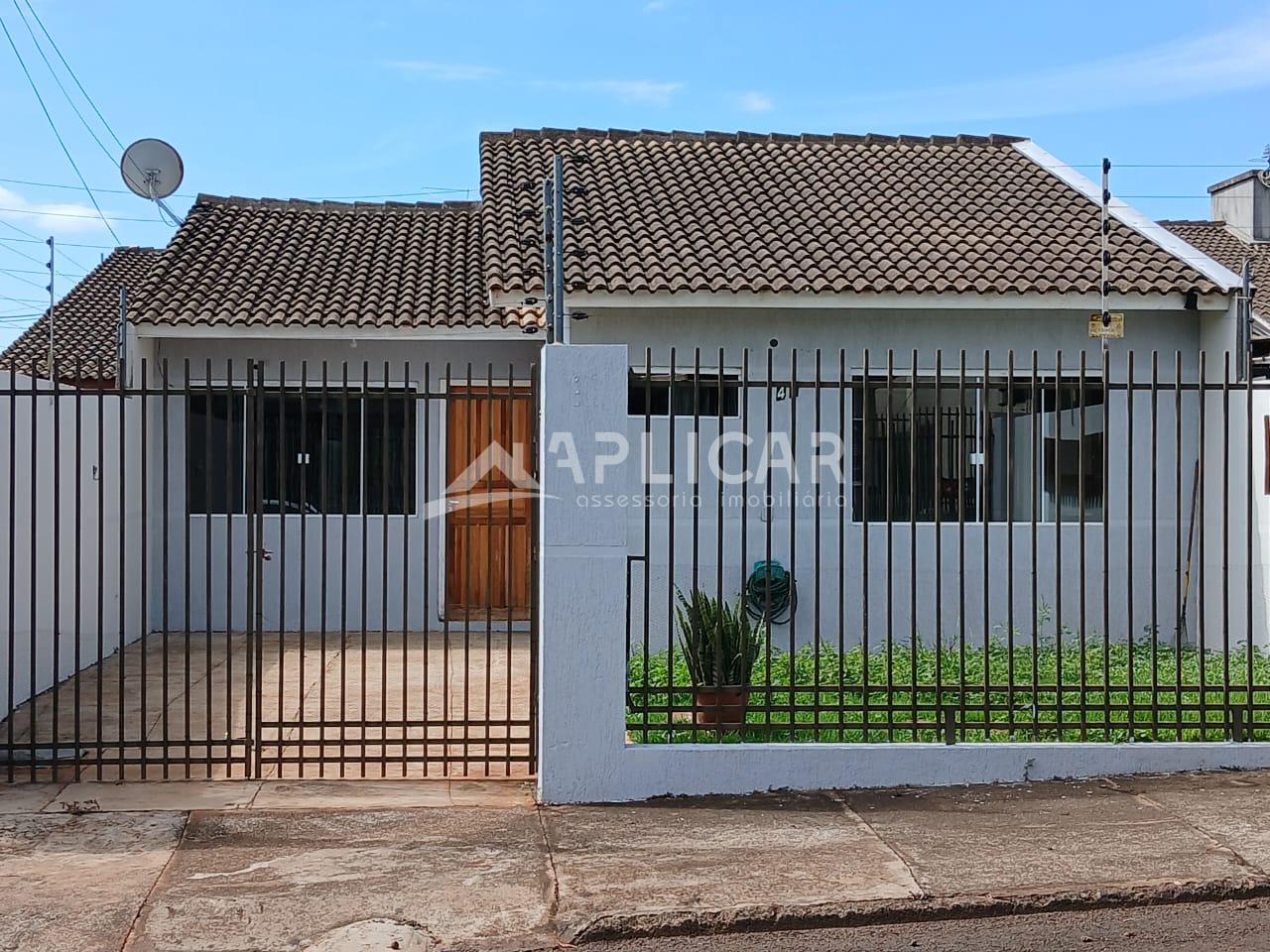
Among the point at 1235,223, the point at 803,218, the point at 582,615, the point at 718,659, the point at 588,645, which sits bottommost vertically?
the point at 718,659

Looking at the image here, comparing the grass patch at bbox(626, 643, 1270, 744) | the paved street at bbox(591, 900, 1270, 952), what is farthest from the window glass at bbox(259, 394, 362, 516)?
the paved street at bbox(591, 900, 1270, 952)

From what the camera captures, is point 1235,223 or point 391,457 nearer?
point 391,457

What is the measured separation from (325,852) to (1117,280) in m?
8.03

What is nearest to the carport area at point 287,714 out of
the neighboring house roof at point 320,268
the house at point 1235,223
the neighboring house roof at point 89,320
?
the neighboring house roof at point 320,268

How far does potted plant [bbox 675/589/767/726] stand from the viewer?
22.6 ft

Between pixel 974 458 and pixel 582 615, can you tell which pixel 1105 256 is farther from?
pixel 582 615

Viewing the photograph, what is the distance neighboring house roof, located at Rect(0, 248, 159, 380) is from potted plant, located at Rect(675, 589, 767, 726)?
32.6 feet

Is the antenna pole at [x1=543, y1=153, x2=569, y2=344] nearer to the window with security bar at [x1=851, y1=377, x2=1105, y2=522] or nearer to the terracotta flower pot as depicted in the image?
the terracotta flower pot

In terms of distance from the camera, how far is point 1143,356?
449 inches

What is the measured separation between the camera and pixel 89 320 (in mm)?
18797

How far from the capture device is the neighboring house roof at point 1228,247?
18.1 meters

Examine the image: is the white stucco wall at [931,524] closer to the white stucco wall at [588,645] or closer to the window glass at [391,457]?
the window glass at [391,457]

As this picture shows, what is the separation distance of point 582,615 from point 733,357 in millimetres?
5089

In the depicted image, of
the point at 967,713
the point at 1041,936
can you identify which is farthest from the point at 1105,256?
the point at 1041,936
